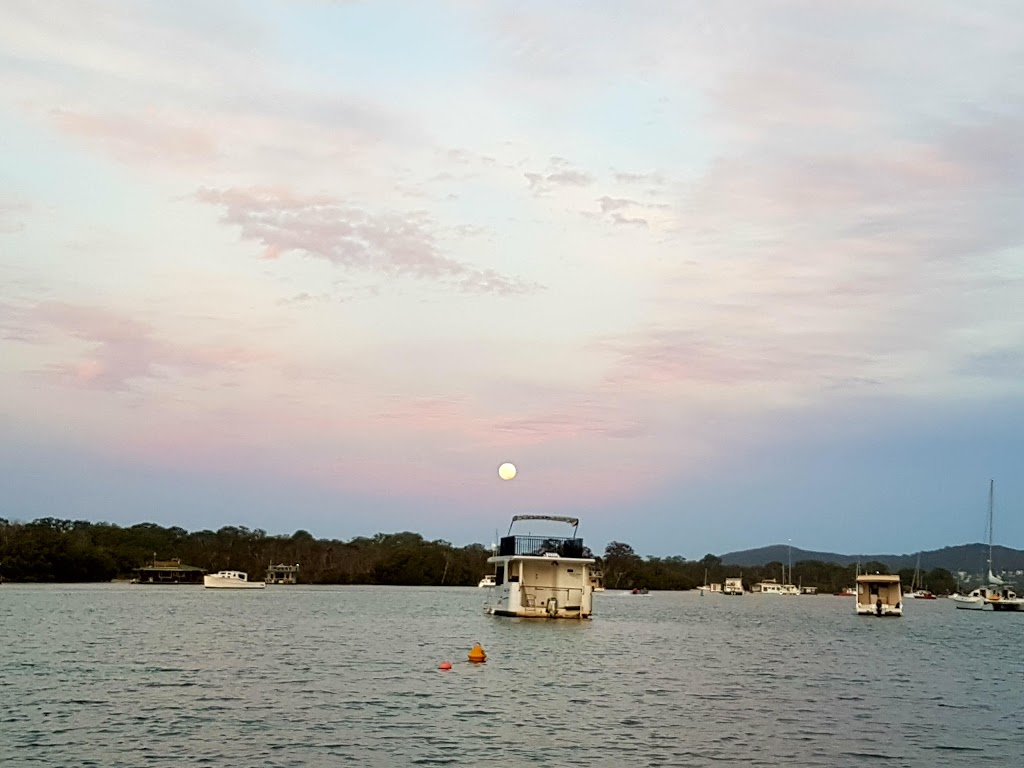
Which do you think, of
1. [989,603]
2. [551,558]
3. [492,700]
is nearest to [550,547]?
[551,558]

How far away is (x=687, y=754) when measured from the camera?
2700cm

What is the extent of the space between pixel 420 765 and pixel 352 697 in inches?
473

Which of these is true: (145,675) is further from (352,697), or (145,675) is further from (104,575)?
(104,575)

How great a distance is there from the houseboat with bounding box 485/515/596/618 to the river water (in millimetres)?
6013

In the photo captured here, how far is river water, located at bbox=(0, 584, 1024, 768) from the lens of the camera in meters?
26.8

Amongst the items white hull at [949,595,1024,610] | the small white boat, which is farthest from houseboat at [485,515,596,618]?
the small white boat

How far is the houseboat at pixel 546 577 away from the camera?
76438 millimetres

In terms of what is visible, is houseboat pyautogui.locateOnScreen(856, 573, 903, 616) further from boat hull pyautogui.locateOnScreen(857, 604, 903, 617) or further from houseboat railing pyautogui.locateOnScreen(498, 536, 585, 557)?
houseboat railing pyautogui.locateOnScreen(498, 536, 585, 557)

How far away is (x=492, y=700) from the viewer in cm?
3644

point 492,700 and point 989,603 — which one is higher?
point 492,700

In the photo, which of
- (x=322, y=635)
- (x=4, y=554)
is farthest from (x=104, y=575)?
(x=322, y=635)

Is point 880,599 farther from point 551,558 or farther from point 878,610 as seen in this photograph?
point 551,558

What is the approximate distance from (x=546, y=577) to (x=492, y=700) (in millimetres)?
42761

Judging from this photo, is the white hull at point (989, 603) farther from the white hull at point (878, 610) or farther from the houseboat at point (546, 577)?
the houseboat at point (546, 577)
